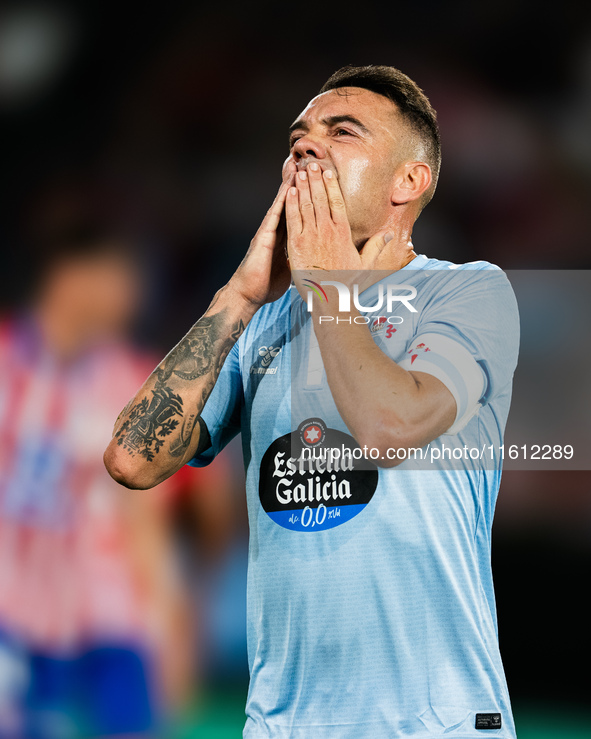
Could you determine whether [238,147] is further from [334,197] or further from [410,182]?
[334,197]

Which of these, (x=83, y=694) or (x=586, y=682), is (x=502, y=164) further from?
(x=83, y=694)

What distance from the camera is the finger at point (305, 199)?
5.04 feet

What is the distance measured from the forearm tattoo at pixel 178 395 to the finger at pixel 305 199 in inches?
10.7

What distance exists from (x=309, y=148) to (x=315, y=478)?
29.6 inches

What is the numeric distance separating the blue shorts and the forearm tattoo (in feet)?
5.13

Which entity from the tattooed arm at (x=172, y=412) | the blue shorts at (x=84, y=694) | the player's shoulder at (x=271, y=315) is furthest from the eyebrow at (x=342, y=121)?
the blue shorts at (x=84, y=694)

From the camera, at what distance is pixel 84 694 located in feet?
8.89

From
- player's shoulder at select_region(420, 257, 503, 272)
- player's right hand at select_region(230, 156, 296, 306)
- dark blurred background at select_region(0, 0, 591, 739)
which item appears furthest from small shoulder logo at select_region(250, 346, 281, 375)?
dark blurred background at select_region(0, 0, 591, 739)

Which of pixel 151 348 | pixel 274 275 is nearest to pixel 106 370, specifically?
pixel 151 348

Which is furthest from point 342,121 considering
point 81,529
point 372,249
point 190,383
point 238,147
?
point 81,529

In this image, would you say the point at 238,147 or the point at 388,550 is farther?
the point at 238,147

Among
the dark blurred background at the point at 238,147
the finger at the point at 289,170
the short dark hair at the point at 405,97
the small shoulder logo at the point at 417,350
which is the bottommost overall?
the small shoulder logo at the point at 417,350

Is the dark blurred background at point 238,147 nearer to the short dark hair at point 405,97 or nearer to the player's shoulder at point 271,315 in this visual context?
the short dark hair at point 405,97

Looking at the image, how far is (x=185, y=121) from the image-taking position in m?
3.10
